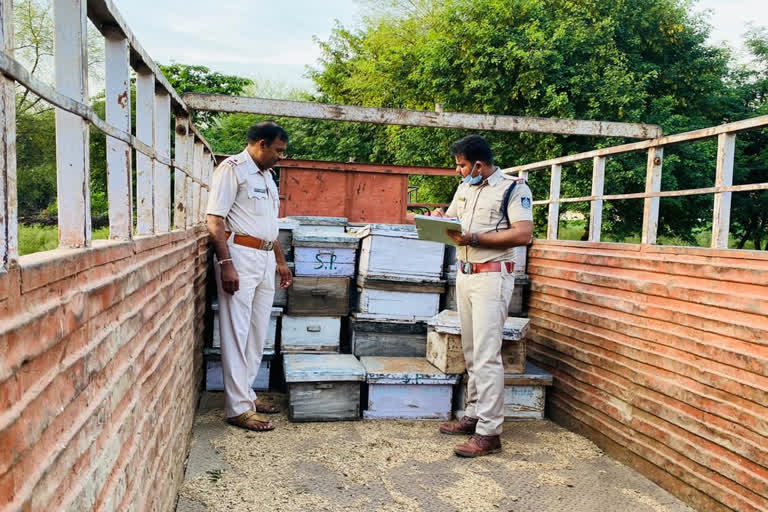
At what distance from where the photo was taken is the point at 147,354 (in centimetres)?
232

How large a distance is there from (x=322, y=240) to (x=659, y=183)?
278 cm

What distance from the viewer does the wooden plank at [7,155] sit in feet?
3.45

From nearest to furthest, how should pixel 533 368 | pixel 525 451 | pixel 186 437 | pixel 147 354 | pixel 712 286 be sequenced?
pixel 147 354
pixel 712 286
pixel 186 437
pixel 525 451
pixel 533 368

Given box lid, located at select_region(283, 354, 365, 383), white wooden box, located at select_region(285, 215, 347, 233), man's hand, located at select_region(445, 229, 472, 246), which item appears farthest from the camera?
white wooden box, located at select_region(285, 215, 347, 233)

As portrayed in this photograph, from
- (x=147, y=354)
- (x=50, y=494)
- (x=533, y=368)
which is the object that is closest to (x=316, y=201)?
(x=533, y=368)

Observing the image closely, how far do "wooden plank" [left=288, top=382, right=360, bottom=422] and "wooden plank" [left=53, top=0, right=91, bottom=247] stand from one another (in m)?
3.27

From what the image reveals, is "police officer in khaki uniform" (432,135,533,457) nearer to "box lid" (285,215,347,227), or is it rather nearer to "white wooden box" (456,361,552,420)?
"white wooden box" (456,361,552,420)

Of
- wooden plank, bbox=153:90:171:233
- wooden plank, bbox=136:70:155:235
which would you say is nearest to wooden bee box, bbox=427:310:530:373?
wooden plank, bbox=153:90:171:233

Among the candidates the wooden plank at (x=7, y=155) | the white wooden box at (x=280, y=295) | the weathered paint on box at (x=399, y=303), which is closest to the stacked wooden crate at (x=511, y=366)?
the weathered paint on box at (x=399, y=303)

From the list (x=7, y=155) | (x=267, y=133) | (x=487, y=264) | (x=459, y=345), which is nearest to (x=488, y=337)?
(x=487, y=264)

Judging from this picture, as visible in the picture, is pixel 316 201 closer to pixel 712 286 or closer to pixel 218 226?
pixel 218 226

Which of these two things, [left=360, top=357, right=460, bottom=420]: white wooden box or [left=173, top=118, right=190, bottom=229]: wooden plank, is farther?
[left=360, top=357, right=460, bottom=420]: white wooden box

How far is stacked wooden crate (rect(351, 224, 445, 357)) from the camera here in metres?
5.37

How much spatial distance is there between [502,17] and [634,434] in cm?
1461
